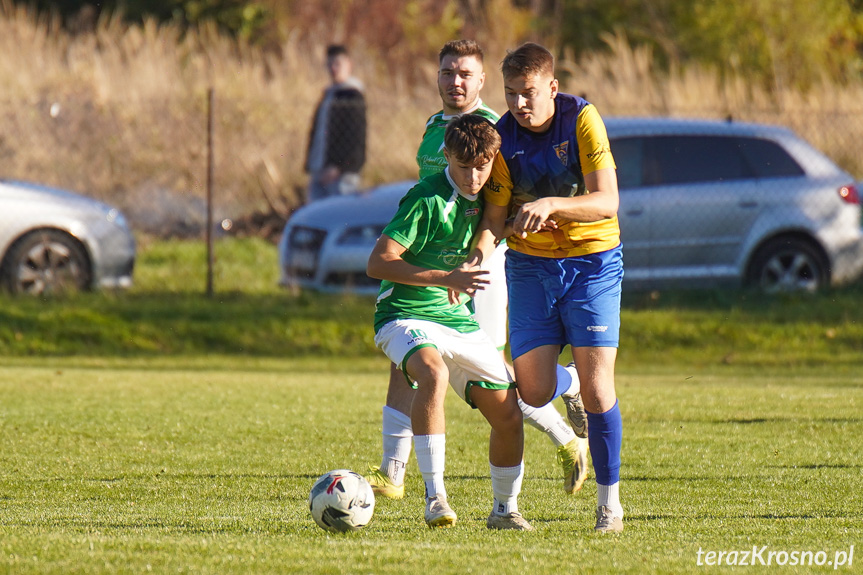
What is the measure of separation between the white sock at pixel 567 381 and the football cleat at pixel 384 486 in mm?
906

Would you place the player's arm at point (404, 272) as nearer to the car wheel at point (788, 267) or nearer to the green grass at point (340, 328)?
the green grass at point (340, 328)

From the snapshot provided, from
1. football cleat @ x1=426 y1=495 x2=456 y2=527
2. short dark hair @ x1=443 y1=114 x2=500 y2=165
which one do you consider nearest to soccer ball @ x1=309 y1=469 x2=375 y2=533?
football cleat @ x1=426 y1=495 x2=456 y2=527

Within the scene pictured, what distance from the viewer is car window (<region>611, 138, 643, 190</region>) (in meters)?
12.5

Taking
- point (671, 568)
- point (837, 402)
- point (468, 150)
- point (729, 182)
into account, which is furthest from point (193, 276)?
point (671, 568)

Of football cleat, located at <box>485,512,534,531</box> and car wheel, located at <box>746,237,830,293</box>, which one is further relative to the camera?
car wheel, located at <box>746,237,830,293</box>

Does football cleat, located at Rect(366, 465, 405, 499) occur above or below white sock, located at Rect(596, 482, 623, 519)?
below

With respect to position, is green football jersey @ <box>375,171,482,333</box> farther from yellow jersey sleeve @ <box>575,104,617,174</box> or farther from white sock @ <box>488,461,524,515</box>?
white sock @ <box>488,461,524,515</box>

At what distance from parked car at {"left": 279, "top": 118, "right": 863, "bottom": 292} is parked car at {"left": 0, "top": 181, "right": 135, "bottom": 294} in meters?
2.15

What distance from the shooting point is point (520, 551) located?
172 inches

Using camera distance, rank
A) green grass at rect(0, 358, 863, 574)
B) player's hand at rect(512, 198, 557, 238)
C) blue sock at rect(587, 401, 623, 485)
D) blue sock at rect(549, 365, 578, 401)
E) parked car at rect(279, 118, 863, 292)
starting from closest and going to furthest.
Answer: green grass at rect(0, 358, 863, 574), player's hand at rect(512, 198, 557, 238), blue sock at rect(587, 401, 623, 485), blue sock at rect(549, 365, 578, 401), parked car at rect(279, 118, 863, 292)

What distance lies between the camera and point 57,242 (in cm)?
1258

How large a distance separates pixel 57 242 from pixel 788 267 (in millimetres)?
7537

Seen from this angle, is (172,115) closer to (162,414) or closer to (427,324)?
(162,414)

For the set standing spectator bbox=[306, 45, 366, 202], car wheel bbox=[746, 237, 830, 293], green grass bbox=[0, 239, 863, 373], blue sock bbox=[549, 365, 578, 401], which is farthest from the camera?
standing spectator bbox=[306, 45, 366, 202]
